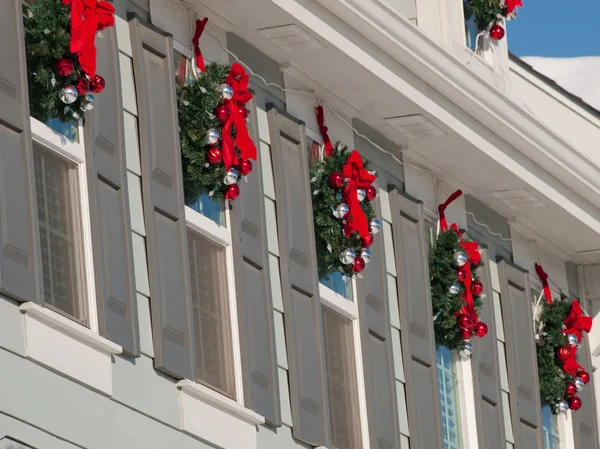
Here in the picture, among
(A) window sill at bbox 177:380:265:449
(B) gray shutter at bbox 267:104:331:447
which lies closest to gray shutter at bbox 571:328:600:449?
(B) gray shutter at bbox 267:104:331:447

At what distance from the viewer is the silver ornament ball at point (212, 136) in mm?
11914

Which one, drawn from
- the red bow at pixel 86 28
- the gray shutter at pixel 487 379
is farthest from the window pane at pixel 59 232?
the gray shutter at pixel 487 379

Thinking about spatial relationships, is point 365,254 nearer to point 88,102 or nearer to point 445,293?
point 445,293

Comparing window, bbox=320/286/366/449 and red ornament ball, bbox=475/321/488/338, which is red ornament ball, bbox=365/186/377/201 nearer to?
window, bbox=320/286/366/449

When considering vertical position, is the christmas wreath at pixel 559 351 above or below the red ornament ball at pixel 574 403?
above

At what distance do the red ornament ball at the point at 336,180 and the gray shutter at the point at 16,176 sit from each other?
3.09 meters

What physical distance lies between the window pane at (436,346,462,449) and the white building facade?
0.02 metres

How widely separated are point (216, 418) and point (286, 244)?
57.3 inches

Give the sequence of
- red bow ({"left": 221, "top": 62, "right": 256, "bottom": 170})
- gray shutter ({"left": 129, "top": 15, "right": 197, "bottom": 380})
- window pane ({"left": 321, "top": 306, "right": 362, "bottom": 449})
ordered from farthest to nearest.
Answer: window pane ({"left": 321, "top": 306, "right": 362, "bottom": 449})
red bow ({"left": 221, "top": 62, "right": 256, "bottom": 170})
gray shutter ({"left": 129, "top": 15, "right": 197, "bottom": 380})

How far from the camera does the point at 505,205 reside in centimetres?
1554

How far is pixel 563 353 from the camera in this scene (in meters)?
15.8

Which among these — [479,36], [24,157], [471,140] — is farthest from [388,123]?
[24,157]

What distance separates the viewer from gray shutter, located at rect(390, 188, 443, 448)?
13828 mm

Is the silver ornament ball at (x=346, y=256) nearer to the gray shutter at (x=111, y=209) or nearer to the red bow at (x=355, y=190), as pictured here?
the red bow at (x=355, y=190)
